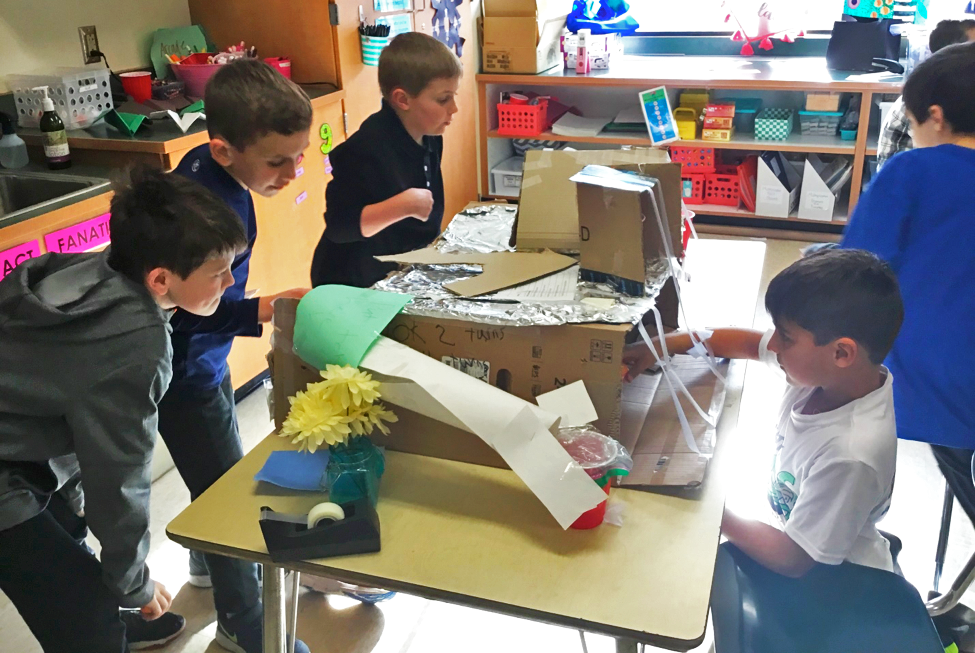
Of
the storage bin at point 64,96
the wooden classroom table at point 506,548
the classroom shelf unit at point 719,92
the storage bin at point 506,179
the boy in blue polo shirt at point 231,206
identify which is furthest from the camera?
the storage bin at point 506,179

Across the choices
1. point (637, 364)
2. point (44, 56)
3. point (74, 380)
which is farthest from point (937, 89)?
point (44, 56)

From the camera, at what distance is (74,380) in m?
1.11

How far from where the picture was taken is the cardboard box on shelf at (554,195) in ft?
4.77

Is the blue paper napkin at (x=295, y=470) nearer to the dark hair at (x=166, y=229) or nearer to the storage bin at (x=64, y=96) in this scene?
the dark hair at (x=166, y=229)

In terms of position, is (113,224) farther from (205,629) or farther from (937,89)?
(937,89)

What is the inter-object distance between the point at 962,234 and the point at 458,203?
2.77m

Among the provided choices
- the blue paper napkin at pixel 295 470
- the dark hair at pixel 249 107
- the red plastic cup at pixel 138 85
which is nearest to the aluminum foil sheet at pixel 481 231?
the dark hair at pixel 249 107

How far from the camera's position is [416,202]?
66.6 inches

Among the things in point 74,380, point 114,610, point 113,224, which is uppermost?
point 113,224

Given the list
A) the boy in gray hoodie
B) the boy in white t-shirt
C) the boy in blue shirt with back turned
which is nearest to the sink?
the boy in gray hoodie

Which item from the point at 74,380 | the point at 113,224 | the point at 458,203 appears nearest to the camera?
the point at 74,380

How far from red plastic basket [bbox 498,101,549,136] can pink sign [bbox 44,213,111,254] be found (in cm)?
242

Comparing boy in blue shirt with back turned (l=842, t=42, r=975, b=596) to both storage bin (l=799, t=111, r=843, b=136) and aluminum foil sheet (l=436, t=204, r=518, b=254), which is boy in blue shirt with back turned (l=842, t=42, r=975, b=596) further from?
storage bin (l=799, t=111, r=843, b=136)

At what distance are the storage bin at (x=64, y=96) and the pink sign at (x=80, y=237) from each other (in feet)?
1.68
